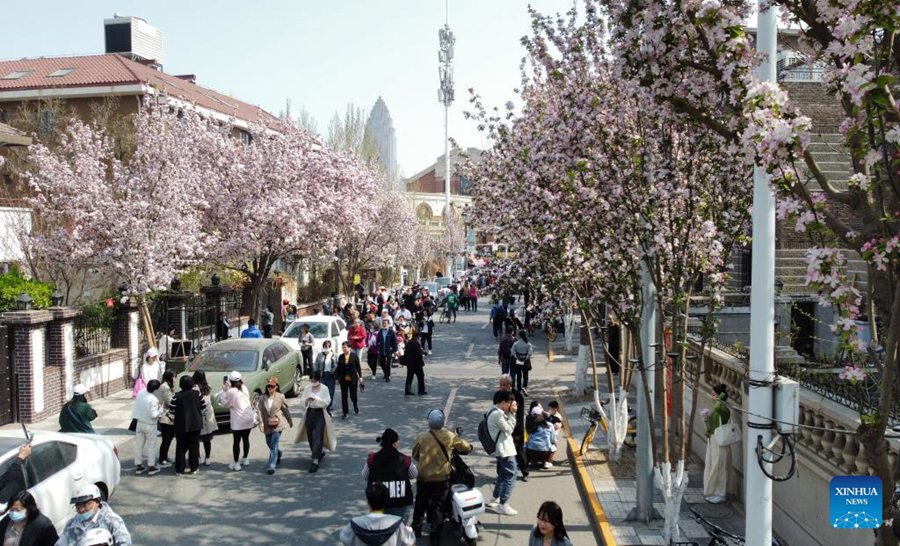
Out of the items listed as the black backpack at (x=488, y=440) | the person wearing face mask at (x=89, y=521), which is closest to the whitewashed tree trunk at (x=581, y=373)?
the black backpack at (x=488, y=440)

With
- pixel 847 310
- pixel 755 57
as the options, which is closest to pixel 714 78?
pixel 755 57

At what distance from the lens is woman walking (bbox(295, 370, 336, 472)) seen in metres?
13.3

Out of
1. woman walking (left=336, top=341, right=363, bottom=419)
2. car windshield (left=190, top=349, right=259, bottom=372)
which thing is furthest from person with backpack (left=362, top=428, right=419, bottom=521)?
car windshield (left=190, top=349, right=259, bottom=372)

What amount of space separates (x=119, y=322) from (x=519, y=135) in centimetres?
1183

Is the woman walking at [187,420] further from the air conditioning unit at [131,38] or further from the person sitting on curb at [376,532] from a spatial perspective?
the air conditioning unit at [131,38]

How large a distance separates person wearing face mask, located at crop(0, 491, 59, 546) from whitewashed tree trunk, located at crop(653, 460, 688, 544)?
6.51m

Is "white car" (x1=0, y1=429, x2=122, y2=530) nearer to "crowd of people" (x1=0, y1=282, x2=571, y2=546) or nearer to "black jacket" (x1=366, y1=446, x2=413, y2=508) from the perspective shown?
"crowd of people" (x1=0, y1=282, x2=571, y2=546)

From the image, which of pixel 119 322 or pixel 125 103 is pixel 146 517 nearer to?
pixel 119 322

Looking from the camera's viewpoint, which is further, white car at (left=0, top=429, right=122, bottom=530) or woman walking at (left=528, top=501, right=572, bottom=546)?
white car at (left=0, top=429, right=122, bottom=530)

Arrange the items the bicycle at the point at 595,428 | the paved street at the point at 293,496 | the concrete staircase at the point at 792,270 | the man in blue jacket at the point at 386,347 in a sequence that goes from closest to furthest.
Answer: the paved street at the point at 293,496 → the bicycle at the point at 595,428 → the concrete staircase at the point at 792,270 → the man in blue jacket at the point at 386,347

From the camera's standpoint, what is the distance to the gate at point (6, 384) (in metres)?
16.5

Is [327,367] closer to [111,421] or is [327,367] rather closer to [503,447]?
[111,421]

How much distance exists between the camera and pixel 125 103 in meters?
37.6

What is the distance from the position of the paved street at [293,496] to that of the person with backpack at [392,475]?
64.7 inches
